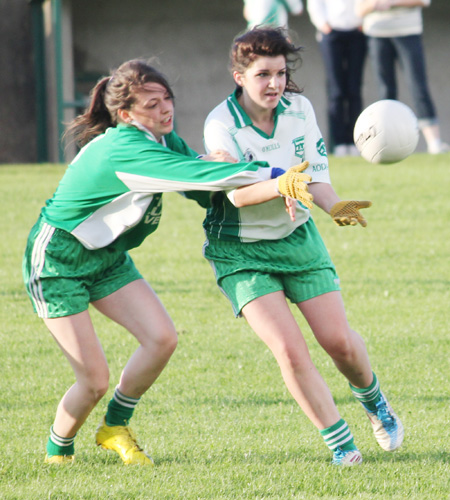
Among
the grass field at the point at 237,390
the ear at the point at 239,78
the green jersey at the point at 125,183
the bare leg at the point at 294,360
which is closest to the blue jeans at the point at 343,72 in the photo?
the grass field at the point at 237,390

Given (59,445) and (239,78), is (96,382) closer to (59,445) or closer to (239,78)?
(59,445)

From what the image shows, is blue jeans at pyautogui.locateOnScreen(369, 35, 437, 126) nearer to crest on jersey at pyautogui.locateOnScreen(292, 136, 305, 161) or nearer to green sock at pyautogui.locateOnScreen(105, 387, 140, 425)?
crest on jersey at pyautogui.locateOnScreen(292, 136, 305, 161)

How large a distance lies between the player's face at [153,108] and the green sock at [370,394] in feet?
4.81

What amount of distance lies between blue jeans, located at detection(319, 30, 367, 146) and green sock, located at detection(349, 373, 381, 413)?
8.43m

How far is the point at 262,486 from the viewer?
12.9 feet

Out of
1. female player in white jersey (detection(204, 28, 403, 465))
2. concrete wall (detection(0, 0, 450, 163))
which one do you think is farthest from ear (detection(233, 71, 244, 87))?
concrete wall (detection(0, 0, 450, 163))

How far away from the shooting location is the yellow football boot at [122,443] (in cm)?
428

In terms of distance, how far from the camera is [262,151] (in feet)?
14.0

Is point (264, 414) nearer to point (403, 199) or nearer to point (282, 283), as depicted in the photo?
point (282, 283)

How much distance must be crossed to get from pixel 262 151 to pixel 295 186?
58 centimetres

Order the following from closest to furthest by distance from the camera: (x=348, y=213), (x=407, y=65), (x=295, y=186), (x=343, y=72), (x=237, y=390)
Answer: (x=295, y=186)
(x=348, y=213)
(x=237, y=390)
(x=407, y=65)
(x=343, y=72)

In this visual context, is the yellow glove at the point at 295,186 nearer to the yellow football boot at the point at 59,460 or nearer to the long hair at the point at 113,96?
the long hair at the point at 113,96

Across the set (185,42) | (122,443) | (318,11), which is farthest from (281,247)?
(185,42)

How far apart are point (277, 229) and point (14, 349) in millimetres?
2837
